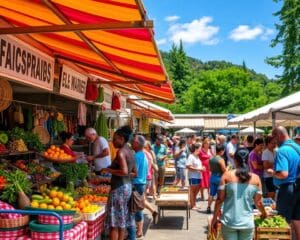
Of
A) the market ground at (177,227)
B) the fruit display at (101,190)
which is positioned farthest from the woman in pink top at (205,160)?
the fruit display at (101,190)

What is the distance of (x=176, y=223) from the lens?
935 centimetres

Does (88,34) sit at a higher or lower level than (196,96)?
lower

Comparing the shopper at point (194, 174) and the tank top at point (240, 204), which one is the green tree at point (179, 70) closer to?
the shopper at point (194, 174)

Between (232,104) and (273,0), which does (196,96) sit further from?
(273,0)

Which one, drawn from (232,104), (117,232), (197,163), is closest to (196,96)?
(232,104)

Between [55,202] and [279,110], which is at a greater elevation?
[279,110]

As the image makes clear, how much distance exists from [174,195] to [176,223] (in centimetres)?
64

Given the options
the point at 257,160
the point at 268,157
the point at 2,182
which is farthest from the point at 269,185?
the point at 2,182

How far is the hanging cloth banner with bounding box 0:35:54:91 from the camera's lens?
4497mm

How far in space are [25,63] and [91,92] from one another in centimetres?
345

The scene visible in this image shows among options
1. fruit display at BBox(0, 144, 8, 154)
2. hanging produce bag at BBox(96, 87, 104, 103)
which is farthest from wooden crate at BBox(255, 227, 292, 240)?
hanging produce bag at BBox(96, 87, 104, 103)

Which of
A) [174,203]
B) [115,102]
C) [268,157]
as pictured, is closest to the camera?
[174,203]

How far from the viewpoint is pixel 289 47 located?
87.4 feet

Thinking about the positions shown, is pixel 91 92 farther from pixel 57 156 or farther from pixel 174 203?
pixel 174 203
